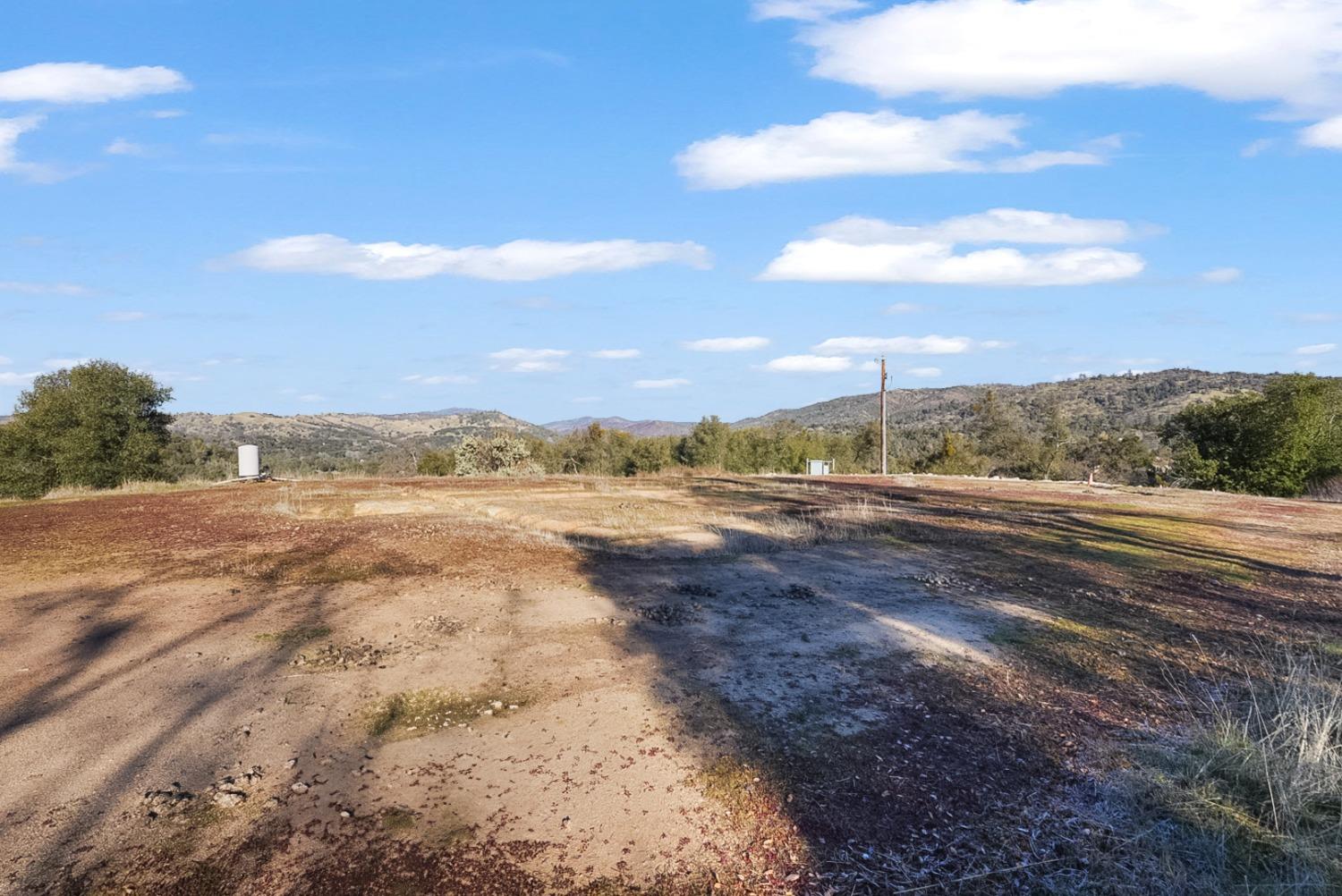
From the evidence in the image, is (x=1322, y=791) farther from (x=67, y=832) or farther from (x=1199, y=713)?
(x=67, y=832)

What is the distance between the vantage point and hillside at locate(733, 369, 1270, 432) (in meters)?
76.1

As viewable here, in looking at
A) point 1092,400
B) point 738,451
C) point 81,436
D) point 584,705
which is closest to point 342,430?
point 738,451

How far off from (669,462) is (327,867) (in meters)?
57.2

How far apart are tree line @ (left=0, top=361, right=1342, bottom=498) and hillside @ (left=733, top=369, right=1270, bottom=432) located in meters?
15.4

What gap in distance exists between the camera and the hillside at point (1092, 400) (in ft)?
250

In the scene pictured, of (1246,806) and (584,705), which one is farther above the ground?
(584,705)

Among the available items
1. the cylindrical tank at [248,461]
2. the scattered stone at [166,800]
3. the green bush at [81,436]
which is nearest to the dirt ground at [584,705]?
the scattered stone at [166,800]

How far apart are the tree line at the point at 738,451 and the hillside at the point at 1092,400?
15406 mm

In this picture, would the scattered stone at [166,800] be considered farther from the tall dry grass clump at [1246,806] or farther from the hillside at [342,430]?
the hillside at [342,430]

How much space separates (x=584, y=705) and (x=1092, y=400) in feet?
327

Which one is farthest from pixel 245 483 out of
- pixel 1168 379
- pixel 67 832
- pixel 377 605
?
pixel 1168 379

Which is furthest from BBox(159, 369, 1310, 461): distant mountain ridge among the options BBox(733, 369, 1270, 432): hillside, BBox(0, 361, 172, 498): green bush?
BBox(0, 361, 172, 498): green bush

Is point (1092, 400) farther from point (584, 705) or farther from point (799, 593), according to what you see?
point (584, 705)

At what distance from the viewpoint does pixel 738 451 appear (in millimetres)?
61125
